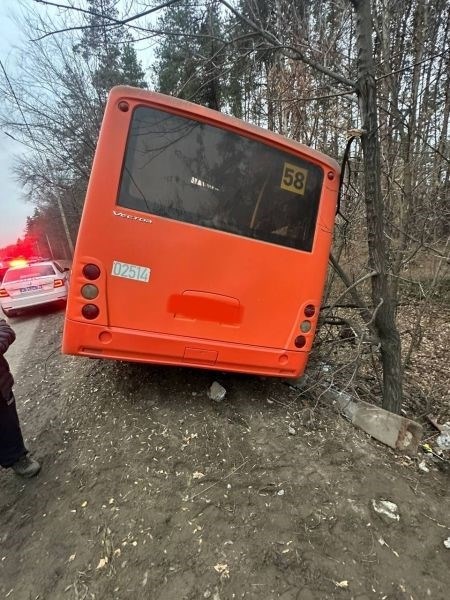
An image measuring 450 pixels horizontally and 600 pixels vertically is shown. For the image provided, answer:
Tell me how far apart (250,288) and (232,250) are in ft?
1.35

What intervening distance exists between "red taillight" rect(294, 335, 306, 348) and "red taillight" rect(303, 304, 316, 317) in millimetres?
234

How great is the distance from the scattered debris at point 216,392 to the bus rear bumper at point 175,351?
1.56 feet

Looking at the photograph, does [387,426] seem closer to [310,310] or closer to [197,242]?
[310,310]

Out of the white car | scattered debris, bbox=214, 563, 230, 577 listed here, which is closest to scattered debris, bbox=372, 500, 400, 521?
scattered debris, bbox=214, 563, 230, 577

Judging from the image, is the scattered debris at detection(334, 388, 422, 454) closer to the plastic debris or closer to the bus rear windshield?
the plastic debris

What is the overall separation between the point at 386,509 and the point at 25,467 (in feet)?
9.52

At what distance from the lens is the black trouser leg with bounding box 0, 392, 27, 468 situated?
2840mm

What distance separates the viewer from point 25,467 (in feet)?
9.81

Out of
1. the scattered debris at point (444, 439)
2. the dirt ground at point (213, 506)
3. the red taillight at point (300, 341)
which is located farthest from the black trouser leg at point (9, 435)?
the scattered debris at point (444, 439)

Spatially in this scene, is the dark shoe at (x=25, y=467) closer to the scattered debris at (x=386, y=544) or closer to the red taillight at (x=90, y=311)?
the red taillight at (x=90, y=311)

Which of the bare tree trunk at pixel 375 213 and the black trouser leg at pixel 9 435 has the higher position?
the bare tree trunk at pixel 375 213

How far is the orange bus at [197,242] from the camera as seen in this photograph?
3090 millimetres

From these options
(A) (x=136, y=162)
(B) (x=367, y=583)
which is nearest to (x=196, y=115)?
(A) (x=136, y=162)

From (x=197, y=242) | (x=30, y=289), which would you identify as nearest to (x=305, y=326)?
(x=197, y=242)
